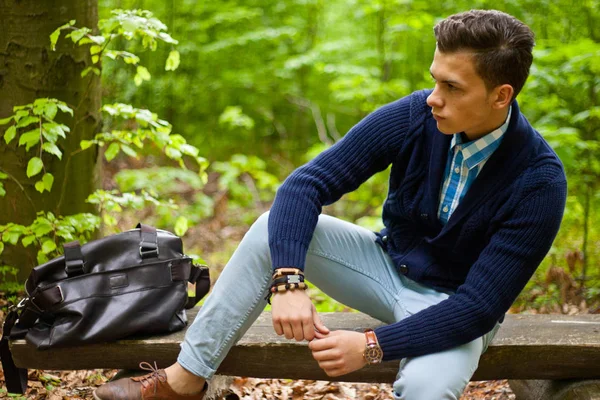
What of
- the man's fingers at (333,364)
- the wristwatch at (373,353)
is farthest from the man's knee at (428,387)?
the man's fingers at (333,364)

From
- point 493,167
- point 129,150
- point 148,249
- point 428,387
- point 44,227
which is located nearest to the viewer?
point 428,387

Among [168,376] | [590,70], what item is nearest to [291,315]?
[168,376]

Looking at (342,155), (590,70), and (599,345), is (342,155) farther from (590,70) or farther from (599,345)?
(590,70)

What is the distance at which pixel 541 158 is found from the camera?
7.04ft

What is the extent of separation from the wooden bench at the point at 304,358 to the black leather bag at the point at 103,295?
0.08m

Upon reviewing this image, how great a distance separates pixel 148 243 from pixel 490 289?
4.54ft

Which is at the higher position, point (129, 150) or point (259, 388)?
point (129, 150)

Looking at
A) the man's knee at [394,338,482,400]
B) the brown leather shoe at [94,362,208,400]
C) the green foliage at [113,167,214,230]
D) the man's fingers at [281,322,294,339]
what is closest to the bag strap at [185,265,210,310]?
the brown leather shoe at [94,362,208,400]

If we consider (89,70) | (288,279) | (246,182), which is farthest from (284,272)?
(246,182)

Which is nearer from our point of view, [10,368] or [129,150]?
[10,368]

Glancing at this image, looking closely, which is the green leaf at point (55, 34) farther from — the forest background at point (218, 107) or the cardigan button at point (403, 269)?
the cardigan button at point (403, 269)

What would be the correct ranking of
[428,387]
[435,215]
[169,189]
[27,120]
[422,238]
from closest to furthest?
[428,387] < [435,215] < [422,238] < [27,120] < [169,189]

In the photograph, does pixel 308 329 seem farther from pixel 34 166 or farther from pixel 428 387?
pixel 34 166

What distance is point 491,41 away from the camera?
2.00 metres
